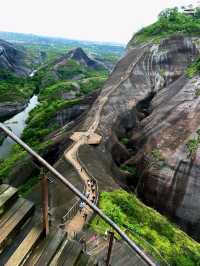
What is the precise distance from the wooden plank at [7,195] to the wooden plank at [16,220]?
20cm

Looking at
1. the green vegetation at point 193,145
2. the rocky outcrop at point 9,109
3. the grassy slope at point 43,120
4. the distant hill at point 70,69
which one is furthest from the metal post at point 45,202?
the distant hill at point 70,69

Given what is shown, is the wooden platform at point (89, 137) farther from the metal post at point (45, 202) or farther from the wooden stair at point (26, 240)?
the metal post at point (45, 202)

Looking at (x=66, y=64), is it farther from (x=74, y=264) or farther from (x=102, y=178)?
(x=74, y=264)

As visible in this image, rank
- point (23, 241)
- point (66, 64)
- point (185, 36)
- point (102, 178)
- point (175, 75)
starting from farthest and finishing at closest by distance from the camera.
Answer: point (66, 64) < point (185, 36) < point (175, 75) < point (102, 178) < point (23, 241)

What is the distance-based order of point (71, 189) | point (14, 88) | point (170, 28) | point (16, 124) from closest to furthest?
point (71, 189)
point (170, 28)
point (16, 124)
point (14, 88)

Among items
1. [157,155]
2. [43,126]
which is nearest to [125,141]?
[157,155]

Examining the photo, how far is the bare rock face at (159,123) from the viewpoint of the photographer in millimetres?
20688

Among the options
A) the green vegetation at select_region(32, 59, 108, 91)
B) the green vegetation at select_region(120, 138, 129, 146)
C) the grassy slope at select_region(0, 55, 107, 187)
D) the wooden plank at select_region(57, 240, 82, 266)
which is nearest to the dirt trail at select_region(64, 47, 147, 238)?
the green vegetation at select_region(120, 138, 129, 146)

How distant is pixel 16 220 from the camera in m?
3.69

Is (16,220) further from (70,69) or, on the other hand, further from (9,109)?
(70,69)

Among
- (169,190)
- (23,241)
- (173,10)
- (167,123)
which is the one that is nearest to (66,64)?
(173,10)

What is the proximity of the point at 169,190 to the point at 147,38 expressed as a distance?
30570 mm

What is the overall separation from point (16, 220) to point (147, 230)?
39.1 feet

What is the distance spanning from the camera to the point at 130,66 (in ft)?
127
